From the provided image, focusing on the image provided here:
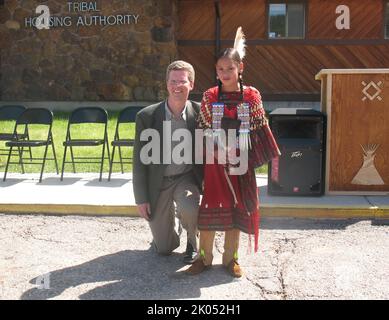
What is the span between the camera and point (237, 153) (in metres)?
4.25

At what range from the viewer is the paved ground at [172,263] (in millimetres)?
3982

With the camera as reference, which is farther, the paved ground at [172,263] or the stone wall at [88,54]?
the stone wall at [88,54]

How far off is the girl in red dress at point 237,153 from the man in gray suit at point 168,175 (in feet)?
0.81

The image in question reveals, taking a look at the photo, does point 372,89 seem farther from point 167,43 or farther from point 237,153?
point 167,43

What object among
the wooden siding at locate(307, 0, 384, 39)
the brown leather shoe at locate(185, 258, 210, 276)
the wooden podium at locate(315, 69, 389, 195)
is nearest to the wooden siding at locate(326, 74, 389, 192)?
the wooden podium at locate(315, 69, 389, 195)

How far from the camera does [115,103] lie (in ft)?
48.4

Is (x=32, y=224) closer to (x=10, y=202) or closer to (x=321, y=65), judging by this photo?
(x=10, y=202)

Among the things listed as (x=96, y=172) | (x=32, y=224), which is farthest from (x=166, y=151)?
(x=96, y=172)

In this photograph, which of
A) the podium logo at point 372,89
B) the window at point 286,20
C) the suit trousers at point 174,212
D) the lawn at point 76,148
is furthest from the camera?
the window at point 286,20

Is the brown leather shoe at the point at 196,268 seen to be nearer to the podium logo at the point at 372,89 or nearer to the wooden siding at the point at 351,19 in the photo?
the podium logo at the point at 372,89

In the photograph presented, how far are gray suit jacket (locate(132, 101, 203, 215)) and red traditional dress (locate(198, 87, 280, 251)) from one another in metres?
0.32

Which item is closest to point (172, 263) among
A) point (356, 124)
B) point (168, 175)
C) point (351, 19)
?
point (168, 175)

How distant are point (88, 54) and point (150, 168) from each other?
1076 cm

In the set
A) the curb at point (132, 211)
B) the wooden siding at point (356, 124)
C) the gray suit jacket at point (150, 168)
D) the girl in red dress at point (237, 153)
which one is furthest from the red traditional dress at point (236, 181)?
the wooden siding at point (356, 124)
